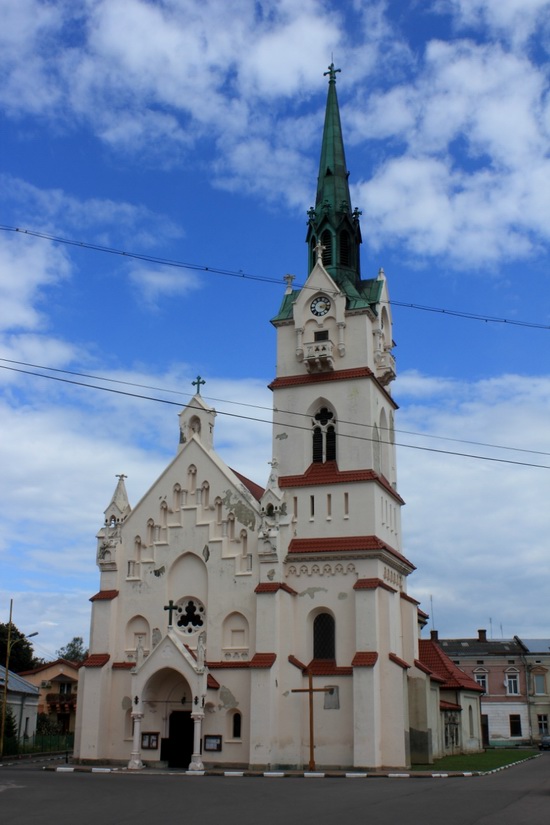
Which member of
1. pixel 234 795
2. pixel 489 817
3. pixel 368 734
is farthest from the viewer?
pixel 368 734

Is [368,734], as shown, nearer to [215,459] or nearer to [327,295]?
[215,459]

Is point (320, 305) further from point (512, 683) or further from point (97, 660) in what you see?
point (512, 683)

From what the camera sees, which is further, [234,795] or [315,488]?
[315,488]

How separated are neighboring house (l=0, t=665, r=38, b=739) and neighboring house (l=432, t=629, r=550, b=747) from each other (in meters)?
37.7

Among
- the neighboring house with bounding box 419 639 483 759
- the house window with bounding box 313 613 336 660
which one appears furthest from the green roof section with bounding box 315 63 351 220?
the neighboring house with bounding box 419 639 483 759

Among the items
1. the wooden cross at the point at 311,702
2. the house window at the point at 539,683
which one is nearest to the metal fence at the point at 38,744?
the wooden cross at the point at 311,702

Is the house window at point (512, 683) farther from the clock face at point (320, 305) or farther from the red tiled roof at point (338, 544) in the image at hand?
the clock face at point (320, 305)

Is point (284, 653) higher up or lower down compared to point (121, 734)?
higher up

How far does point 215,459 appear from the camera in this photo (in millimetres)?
44906

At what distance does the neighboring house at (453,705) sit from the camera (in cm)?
5191

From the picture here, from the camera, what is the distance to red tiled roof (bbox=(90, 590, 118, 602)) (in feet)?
144

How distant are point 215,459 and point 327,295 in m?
10.9

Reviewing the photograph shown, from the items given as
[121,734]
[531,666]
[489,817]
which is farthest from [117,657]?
[531,666]

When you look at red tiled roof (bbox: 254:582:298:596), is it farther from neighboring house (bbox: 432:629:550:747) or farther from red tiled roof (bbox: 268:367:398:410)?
neighboring house (bbox: 432:629:550:747)
